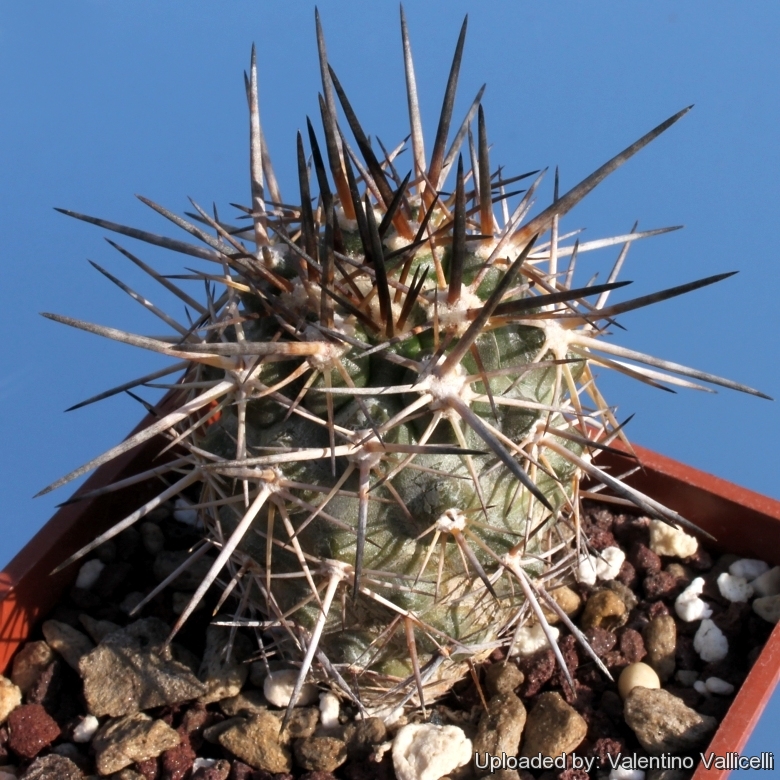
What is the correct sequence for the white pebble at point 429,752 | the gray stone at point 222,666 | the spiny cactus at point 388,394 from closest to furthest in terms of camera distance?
the spiny cactus at point 388,394
the white pebble at point 429,752
the gray stone at point 222,666

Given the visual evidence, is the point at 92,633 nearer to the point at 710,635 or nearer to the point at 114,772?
the point at 114,772

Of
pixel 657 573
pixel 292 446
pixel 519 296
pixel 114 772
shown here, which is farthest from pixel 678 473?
pixel 114 772

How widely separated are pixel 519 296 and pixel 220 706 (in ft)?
2.06

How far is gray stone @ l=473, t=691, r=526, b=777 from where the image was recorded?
0.95 meters

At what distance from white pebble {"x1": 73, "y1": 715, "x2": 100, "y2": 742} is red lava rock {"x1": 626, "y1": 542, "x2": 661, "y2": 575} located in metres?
0.71

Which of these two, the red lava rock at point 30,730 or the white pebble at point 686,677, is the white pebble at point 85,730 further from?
the white pebble at point 686,677

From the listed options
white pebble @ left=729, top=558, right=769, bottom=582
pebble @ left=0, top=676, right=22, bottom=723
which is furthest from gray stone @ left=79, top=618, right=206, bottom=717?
white pebble @ left=729, top=558, right=769, bottom=582

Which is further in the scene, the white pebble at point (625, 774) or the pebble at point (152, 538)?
the pebble at point (152, 538)

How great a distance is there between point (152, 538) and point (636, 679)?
2.19 ft

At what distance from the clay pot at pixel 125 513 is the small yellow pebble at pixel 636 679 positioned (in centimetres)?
25

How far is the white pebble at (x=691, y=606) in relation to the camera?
1085mm

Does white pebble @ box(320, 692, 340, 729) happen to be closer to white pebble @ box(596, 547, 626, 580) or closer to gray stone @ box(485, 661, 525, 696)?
gray stone @ box(485, 661, 525, 696)

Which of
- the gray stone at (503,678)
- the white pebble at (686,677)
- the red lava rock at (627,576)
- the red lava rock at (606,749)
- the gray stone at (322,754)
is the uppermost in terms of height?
the red lava rock at (627,576)

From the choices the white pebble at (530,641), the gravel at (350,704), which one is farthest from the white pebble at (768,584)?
the white pebble at (530,641)
